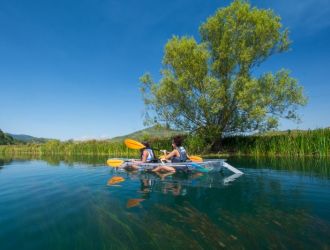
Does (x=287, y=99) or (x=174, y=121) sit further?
(x=174, y=121)

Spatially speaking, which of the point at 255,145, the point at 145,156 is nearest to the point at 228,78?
the point at 255,145

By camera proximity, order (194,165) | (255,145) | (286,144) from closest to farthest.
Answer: (194,165) → (286,144) → (255,145)

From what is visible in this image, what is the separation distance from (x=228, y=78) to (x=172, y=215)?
18514mm

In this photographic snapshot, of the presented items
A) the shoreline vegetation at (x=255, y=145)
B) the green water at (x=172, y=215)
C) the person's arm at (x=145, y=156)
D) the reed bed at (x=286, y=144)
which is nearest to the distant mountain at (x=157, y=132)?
the shoreline vegetation at (x=255, y=145)

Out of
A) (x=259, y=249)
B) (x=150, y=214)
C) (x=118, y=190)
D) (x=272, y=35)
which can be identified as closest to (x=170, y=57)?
(x=272, y=35)

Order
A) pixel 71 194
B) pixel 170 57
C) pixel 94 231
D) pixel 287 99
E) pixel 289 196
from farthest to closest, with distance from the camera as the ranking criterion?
1. pixel 170 57
2. pixel 287 99
3. pixel 71 194
4. pixel 289 196
5. pixel 94 231

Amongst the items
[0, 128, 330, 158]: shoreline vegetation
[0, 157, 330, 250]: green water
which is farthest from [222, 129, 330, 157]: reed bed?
[0, 157, 330, 250]: green water

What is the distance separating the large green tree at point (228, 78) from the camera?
21.3 metres

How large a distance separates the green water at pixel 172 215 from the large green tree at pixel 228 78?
40.2ft

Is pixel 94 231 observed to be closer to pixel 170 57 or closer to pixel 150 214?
pixel 150 214

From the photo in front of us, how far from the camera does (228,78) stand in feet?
74.7

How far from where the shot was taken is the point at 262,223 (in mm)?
5227

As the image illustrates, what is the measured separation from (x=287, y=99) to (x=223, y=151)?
651 cm

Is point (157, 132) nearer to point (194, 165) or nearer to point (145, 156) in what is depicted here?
point (145, 156)
